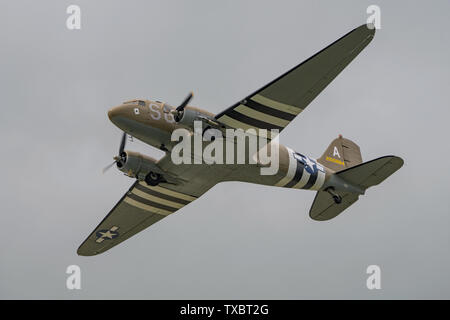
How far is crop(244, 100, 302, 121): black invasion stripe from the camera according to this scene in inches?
901

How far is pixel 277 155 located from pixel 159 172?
4705mm

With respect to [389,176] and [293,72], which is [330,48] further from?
[389,176]

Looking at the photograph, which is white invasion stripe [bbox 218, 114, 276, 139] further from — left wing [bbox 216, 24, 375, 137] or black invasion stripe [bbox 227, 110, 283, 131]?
black invasion stripe [bbox 227, 110, 283, 131]

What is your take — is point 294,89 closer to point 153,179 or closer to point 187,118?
point 187,118

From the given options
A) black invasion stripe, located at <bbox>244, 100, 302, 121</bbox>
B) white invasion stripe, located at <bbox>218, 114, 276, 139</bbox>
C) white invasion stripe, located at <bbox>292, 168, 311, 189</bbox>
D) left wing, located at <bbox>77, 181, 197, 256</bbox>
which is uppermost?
black invasion stripe, located at <bbox>244, 100, 302, 121</bbox>

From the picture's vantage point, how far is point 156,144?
2420 centimetres

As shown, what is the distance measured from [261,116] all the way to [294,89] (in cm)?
157

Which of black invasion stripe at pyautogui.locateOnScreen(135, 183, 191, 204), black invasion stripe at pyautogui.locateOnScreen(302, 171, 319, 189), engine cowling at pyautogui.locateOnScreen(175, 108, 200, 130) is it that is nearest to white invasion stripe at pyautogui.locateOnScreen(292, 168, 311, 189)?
black invasion stripe at pyautogui.locateOnScreen(302, 171, 319, 189)

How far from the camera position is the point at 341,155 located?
98.5ft

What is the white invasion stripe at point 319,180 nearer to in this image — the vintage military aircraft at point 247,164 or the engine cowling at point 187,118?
the vintage military aircraft at point 247,164

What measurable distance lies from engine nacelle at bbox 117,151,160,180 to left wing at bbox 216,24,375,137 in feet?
13.4

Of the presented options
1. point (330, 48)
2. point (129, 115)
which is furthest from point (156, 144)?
point (330, 48)

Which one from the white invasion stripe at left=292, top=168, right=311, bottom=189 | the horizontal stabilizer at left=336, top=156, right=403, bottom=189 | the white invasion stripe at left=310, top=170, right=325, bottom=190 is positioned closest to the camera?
the horizontal stabilizer at left=336, top=156, right=403, bottom=189

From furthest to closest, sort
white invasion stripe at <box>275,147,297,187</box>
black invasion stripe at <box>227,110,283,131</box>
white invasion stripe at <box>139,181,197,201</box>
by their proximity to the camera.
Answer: white invasion stripe at <box>139,181,197,201</box>, white invasion stripe at <box>275,147,297,187</box>, black invasion stripe at <box>227,110,283,131</box>
